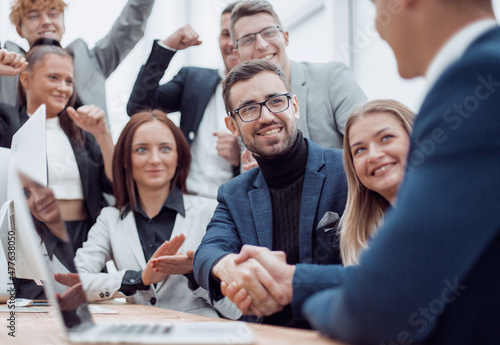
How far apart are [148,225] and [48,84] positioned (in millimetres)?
789

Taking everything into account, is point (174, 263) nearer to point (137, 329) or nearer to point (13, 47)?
point (137, 329)

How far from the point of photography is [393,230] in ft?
1.88

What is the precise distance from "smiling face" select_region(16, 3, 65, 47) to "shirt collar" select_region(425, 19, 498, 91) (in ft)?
7.21

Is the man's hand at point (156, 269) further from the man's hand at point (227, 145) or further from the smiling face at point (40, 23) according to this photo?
the smiling face at point (40, 23)

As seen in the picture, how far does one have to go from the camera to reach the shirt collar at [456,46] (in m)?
0.61

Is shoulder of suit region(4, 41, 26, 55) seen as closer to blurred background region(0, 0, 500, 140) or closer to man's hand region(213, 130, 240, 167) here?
blurred background region(0, 0, 500, 140)

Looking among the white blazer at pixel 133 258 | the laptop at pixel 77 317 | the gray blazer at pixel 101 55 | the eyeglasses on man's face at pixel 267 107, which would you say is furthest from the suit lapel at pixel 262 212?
the gray blazer at pixel 101 55

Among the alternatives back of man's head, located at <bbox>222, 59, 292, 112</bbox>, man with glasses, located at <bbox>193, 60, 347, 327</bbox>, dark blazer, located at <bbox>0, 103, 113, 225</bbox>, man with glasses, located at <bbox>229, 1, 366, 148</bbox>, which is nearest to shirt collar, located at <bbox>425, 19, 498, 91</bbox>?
man with glasses, located at <bbox>193, 60, 347, 327</bbox>

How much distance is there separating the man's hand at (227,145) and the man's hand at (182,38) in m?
0.51

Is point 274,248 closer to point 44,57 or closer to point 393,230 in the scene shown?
point 393,230

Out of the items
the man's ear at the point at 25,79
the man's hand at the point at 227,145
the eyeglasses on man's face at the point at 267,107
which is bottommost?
the man's hand at the point at 227,145

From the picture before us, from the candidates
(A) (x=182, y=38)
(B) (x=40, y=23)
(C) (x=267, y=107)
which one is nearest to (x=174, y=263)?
(C) (x=267, y=107)

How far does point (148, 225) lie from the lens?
2.16 m

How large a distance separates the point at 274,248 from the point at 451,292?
994 millimetres
